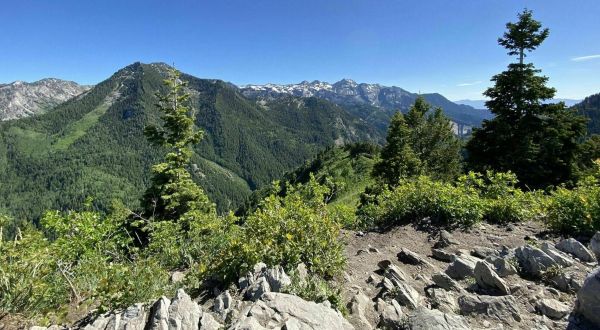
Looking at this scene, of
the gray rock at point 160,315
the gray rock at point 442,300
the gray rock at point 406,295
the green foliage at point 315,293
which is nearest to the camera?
the gray rock at point 160,315

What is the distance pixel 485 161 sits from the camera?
90.9 ft

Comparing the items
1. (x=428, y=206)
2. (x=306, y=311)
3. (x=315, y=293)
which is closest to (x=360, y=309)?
(x=315, y=293)

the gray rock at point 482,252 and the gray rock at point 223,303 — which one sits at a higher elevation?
the gray rock at point 223,303

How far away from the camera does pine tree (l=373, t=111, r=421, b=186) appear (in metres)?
32.2

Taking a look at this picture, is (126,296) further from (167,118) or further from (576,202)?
(167,118)

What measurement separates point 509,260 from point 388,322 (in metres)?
3.47

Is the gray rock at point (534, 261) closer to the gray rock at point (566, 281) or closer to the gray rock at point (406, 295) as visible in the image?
the gray rock at point (566, 281)

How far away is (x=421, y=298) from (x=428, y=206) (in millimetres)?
5600

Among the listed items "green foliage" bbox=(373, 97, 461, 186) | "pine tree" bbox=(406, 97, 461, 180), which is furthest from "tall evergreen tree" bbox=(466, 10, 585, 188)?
"pine tree" bbox=(406, 97, 461, 180)

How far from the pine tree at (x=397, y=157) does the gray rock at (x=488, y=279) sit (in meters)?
25.8

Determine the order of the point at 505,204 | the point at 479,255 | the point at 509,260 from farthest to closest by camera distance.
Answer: the point at 505,204 → the point at 479,255 → the point at 509,260

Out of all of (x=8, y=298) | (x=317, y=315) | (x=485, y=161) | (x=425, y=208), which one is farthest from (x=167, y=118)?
(x=485, y=161)

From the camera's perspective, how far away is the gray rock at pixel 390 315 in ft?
17.3

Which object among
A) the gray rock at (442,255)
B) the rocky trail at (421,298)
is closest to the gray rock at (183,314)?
the rocky trail at (421,298)
